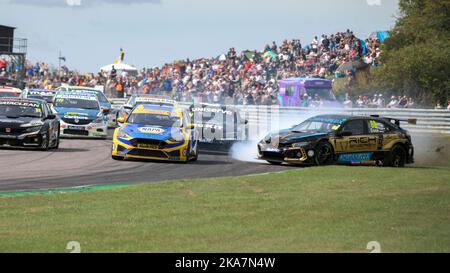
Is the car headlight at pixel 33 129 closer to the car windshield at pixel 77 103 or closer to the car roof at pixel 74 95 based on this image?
the car windshield at pixel 77 103

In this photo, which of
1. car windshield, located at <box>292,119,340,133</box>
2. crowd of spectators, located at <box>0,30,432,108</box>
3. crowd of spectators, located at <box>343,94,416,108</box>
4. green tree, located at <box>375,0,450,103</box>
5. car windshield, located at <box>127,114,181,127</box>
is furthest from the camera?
crowd of spectators, located at <box>0,30,432,108</box>

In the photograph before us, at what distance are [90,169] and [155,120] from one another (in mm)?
3390

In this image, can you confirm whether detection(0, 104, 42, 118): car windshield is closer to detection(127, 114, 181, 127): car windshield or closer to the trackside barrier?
detection(127, 114, 181, 127): car windshield

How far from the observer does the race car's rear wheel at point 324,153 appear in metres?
20.1

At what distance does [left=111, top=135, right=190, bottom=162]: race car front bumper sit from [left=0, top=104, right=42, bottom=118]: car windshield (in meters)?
3.66

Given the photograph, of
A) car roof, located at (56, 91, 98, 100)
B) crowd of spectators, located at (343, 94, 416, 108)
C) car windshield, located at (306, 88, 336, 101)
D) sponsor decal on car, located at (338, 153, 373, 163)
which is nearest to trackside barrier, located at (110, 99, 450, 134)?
car windshield, located at (306, 88, 336, 101)

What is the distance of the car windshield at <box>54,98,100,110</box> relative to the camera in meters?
28.8

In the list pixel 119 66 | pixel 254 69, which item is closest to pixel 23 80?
pixel 119 66

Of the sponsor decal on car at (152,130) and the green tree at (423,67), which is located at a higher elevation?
the green tree at (423,67)

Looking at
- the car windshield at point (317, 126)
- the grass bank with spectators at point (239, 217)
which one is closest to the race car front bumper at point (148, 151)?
the car windshield at point (317, 126)

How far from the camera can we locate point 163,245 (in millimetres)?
9547

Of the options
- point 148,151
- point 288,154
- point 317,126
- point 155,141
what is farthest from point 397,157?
point 148,151

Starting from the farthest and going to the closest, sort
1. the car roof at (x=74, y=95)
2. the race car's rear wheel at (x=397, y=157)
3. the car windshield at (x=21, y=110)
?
the car roof at (x=74, y=95), the car windshield at (x=21, y=110), the race car's rear wheel at (x=397, y=157)

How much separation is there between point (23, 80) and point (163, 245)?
1928 inches
